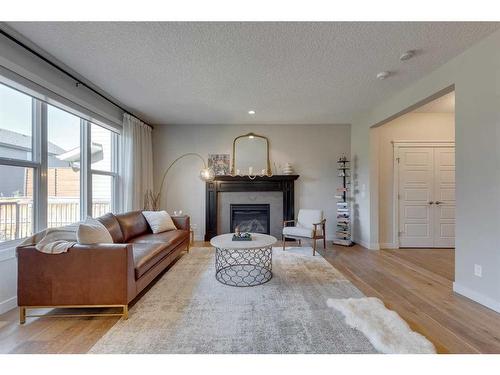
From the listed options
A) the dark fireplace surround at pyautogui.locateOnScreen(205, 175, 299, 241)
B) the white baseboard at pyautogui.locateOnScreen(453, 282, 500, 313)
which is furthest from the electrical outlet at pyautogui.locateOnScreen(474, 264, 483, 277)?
the dark fireplace surround at pyautogui.locateOnScreen(205, 175, 299, 241)

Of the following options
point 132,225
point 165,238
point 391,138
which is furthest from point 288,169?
point 132,225

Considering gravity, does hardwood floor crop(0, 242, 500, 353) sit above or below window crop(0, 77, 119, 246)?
below

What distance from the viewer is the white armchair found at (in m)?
4.02

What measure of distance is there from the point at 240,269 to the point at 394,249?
312 cm

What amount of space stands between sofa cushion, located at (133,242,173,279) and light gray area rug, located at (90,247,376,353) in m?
0.29

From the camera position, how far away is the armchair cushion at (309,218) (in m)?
4.34

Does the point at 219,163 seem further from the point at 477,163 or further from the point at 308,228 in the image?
the point at 477,163

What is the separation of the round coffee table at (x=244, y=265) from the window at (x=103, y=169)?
2300mm

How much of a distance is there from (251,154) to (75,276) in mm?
3878

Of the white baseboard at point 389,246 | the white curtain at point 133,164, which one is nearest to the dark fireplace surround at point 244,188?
the white curtain at point 133,164

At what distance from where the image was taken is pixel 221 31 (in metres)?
2.04

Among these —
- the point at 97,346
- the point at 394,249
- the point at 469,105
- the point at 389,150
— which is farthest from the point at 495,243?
the point at 97,346

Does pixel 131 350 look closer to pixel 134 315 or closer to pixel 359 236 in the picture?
pixel 134 315

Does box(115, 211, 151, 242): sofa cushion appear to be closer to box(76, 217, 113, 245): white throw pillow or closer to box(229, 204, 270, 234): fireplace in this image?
box(76, 217, 113, 245): white throw pillow
